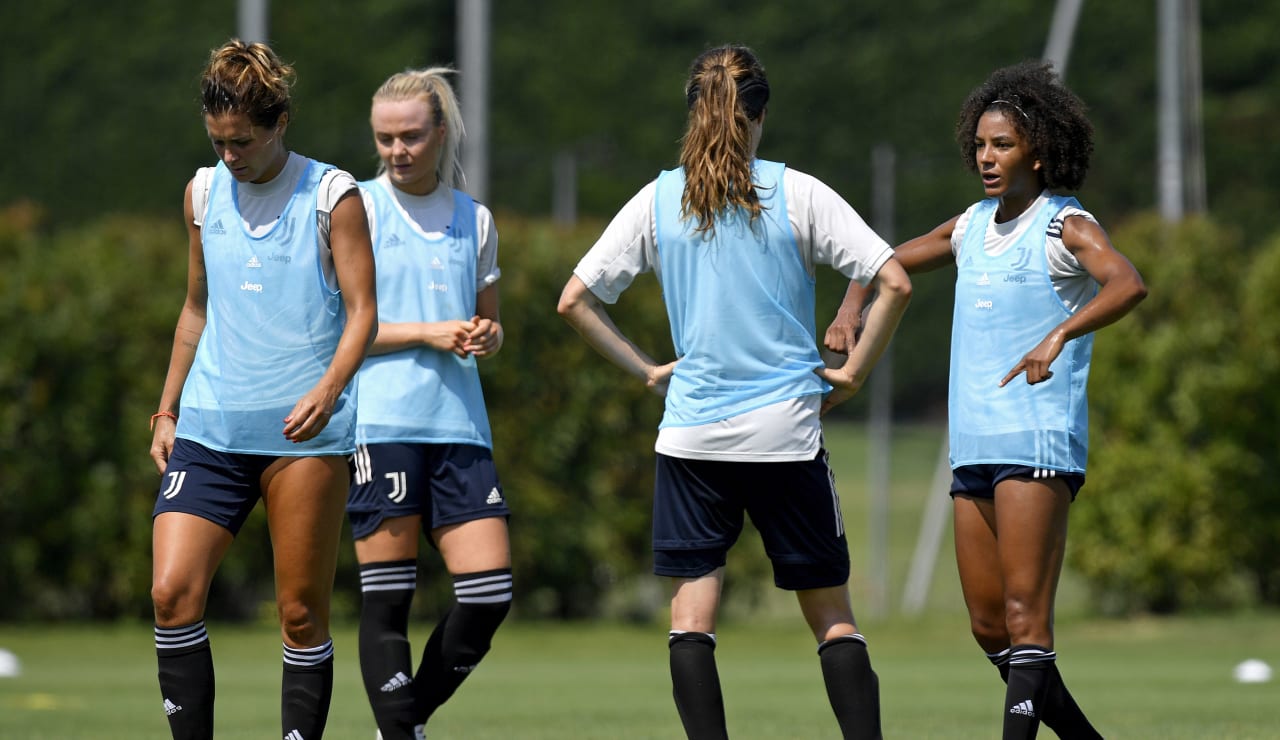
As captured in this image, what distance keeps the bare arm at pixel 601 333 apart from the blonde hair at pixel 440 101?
1079 mm

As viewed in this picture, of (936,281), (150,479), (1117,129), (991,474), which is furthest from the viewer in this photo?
(1117,129)

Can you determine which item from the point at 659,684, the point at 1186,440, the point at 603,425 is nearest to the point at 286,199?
the point at 659,684

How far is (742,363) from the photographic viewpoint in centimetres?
525

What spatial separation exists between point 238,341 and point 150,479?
293 inches

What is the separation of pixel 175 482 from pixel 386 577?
3.29 feet

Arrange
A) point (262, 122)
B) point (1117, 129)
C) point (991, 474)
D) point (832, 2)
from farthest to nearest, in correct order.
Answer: point (832, 2)
point (1117, 129)
point (991, 474)
point (262, 122)

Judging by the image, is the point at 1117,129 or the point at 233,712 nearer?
the point at 233,712

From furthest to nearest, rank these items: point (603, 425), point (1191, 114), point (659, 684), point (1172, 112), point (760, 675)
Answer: point (1191, 114), point (1172, 112), point (603, 425), point (760, 675), point (659, 684)

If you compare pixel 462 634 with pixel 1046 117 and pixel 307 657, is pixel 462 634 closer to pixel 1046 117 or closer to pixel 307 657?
pixel 307 657

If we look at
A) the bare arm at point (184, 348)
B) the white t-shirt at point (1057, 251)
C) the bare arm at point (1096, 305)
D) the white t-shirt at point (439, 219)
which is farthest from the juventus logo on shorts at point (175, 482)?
the white t-shirt at point (1057, 251)

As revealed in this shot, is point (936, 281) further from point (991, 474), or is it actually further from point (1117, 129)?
point (1117, 129)

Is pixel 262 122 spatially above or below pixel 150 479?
above

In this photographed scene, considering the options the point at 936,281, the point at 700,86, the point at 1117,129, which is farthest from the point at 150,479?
the point at 1117,129

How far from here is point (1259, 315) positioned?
1334cm
